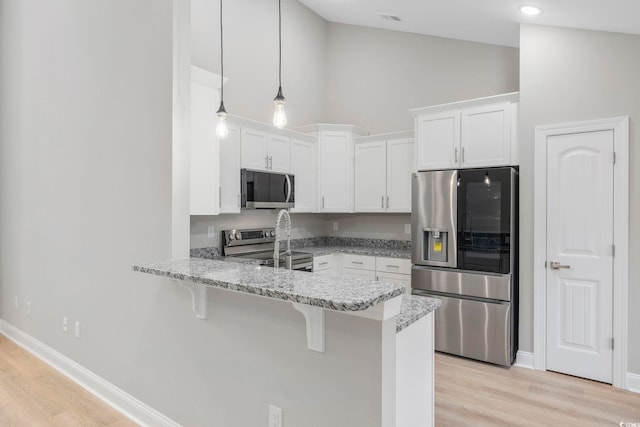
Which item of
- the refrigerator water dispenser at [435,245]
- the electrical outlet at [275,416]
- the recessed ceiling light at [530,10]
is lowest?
the electrical outlet at [275,416]

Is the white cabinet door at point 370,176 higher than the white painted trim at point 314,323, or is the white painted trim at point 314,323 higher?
the white cabinet door at point 370,176

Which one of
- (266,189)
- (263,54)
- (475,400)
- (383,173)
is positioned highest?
(263,54)

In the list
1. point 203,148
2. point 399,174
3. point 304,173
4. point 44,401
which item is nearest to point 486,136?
point 399,174

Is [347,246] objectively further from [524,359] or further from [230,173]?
[524,359]

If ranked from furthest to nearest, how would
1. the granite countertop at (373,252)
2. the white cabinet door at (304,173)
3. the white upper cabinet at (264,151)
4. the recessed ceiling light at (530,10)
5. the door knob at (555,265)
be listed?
the white cabinet door at (304,173) < the granite countertop at (373,252) < the white upper cabinet at (264,151) < the door knob at (555,265) < the recessed ceiling light at (530,10)

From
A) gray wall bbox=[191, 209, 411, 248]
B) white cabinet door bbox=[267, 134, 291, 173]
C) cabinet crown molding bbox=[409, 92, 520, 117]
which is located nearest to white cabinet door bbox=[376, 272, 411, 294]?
gray wall bbox=[191, 209, 411, 248]

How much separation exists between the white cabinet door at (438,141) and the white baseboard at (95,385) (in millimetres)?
3188

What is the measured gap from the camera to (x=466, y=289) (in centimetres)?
365

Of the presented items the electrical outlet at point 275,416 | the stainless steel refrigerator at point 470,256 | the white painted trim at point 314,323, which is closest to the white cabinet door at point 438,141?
the stainless steel refrigerator at point 470,256

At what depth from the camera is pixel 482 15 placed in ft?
11.5

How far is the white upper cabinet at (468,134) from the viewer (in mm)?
3572

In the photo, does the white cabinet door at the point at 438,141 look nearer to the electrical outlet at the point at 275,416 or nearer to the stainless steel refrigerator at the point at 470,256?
the stainless steel refrigerator at the point at 470,256

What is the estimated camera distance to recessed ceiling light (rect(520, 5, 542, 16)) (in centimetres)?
306

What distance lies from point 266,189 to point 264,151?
44cm
